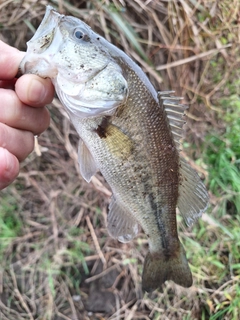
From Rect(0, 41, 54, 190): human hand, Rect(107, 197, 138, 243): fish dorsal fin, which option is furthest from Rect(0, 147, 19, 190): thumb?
Rect(107, 197, 138, 243): fish dorsal fin

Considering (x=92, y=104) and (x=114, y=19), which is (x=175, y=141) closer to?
(x=92, y=104)

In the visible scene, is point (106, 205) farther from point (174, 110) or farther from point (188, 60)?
point (174, 110)

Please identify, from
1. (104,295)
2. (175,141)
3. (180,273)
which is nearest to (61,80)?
(175,141)

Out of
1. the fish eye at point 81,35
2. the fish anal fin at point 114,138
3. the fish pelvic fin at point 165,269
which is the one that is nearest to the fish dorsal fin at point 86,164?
the fish anal fin at point 114,138

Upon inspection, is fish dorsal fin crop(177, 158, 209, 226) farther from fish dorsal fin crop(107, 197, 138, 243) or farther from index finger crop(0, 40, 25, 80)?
index finger crop(0, 40, 25, 80)

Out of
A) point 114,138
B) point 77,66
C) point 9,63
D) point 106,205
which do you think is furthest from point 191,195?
point 106,205
